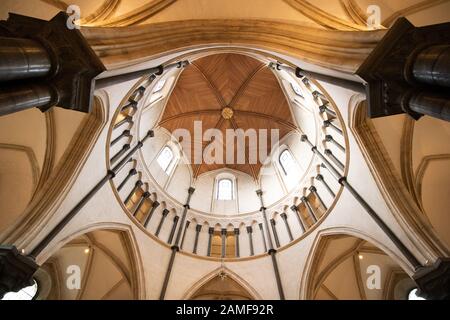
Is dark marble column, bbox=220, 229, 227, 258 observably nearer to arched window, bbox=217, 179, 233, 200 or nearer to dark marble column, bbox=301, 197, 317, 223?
arched window, bbox=217, 179, 233, 200

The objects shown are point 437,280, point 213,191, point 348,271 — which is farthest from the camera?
point 213,191

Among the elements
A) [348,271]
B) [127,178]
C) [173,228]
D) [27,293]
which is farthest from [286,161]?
[27,293]

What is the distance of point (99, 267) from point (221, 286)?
169 inches

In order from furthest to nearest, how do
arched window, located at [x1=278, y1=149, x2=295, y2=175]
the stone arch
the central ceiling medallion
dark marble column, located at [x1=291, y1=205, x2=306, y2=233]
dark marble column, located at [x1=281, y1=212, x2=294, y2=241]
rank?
the central ceiling medallion → arched window, located at [x1=278, y1=149, x2=295, y2=175] → dark marble column, located at [x1=281, y1=212, x2=294, y2=241] → dark marble column, located at [x1=291, y1=205, x2=306, y2=233] → the stone arch

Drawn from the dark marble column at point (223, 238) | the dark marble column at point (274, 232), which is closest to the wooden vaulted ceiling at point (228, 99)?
the dark marble column at point (223, 238)

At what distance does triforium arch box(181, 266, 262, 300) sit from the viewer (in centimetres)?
1230

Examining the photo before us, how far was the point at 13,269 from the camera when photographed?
5.90 metres

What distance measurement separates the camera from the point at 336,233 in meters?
11.0

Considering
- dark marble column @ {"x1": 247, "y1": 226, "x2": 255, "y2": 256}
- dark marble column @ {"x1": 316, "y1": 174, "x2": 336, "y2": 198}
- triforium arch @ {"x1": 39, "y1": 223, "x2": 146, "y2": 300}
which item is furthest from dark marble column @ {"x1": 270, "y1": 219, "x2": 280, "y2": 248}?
triforium arch @ {"x1": 39, "y1": 223, "x2": 146, "y2": 300}

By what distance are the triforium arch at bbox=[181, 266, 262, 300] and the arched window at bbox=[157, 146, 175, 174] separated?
5.20m

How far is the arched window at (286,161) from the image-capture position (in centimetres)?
1542

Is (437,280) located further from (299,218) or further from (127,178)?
(127,178)

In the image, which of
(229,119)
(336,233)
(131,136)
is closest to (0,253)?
(131,136)
